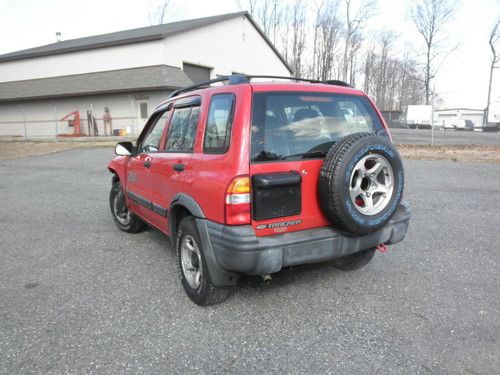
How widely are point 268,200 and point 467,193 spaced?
638cm

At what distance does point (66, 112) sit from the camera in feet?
93.8

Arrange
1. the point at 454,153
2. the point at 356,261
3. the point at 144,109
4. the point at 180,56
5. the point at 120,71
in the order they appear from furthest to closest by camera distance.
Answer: the point at 120,71
the point at 180,56
the point at 144,109
the point at 454,153
the point at 356,261

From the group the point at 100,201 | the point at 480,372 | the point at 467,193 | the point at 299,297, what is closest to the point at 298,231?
the point at 299,297

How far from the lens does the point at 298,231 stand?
2.98 m

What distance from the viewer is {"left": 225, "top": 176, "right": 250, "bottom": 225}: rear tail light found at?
2.79 metres

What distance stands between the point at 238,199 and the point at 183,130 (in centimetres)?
124

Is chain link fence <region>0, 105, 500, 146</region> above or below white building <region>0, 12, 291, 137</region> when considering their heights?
below

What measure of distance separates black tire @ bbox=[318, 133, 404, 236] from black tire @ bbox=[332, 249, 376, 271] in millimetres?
751

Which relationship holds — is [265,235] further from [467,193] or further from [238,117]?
[467,193]

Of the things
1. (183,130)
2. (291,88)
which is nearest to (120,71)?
(183,130)

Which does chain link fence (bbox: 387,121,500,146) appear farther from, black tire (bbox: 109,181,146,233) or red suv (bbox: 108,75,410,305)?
red suv (bbox: 108,75,410,305)

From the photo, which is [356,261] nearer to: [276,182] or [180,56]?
[276,182]

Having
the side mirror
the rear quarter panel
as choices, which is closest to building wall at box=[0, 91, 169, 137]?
the side mirror

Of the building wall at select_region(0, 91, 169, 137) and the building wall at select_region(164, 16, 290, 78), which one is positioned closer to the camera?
the building wall at select_region(0, 91, 169, 137)
